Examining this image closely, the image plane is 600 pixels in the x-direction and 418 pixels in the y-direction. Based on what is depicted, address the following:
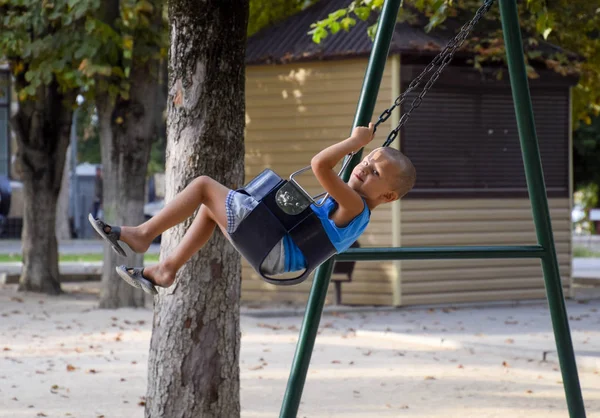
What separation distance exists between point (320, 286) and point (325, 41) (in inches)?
423

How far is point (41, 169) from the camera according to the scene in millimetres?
16953

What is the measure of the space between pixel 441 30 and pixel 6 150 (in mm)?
25448

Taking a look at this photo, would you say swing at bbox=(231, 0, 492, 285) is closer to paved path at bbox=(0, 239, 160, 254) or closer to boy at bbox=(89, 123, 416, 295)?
boy at bbox=(89, 123, 416, 295)

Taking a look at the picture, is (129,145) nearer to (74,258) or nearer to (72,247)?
(74,258)

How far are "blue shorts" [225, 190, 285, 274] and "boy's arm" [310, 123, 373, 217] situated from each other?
11.5 inches

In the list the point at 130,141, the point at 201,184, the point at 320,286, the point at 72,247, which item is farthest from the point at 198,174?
the point at 72,247

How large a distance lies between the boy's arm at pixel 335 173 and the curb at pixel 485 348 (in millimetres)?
5888

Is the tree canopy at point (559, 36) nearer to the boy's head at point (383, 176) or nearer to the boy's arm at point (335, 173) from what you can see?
the boy's head at point (383, 176)

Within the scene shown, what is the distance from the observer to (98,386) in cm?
880

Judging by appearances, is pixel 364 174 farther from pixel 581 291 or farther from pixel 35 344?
pixel 581 291

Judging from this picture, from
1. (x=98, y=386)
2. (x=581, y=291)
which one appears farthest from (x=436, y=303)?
→ (x=98, y=386)

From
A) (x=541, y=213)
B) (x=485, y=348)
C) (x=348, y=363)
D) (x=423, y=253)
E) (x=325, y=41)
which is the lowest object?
(x=348, y=363)

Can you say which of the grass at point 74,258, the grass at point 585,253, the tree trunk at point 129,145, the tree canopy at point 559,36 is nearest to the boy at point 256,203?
the tree canopy at point 559,36

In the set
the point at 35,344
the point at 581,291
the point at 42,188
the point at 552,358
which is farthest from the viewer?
the point at 581,291
